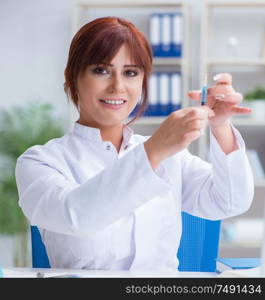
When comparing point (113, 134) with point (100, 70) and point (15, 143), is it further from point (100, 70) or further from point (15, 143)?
point (15, 143)

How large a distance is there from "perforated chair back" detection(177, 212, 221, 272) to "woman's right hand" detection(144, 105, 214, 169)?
53cm

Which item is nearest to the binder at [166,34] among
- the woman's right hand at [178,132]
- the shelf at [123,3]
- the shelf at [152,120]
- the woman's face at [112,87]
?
the shelf at [123,3]

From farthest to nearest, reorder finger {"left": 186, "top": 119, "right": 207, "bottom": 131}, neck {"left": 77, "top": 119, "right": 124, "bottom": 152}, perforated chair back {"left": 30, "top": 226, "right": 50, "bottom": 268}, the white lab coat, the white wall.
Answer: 1. the white wall
2. perforated chair back {"left": 30, "top": 226, "right": 50, "bottom": 268}
3. neck {"left": 77, "top": 119, "right": 124, "bottom": 152}
4. the white lab coat
5. finger {"left": 186, "top": 119, "right": 207, "bottom": 131}

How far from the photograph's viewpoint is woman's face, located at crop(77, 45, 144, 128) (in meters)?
1.07

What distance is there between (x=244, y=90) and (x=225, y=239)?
2.76ft

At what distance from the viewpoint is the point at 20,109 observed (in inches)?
138

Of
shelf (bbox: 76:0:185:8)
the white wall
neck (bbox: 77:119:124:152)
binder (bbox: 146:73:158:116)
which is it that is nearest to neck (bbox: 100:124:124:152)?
neck (bbox: 77:119:124:152)

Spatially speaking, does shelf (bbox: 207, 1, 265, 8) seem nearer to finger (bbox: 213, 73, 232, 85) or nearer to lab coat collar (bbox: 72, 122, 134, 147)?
lab coat collar (bbox: 72, 122, 134, 147)

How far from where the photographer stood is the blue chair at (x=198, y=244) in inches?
51.5

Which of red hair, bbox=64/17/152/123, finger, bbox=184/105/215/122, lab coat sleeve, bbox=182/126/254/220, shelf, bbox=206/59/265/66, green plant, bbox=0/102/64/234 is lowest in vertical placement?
green plant, bbox=0/102/64/234

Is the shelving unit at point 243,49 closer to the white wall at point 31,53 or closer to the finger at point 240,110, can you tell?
the white wall at point 31,53

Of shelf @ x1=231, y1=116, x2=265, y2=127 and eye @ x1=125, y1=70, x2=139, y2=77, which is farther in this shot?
shelf @ x1=231, y1=116, x2=265, y2=127

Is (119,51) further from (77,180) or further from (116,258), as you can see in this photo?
(116,258)
